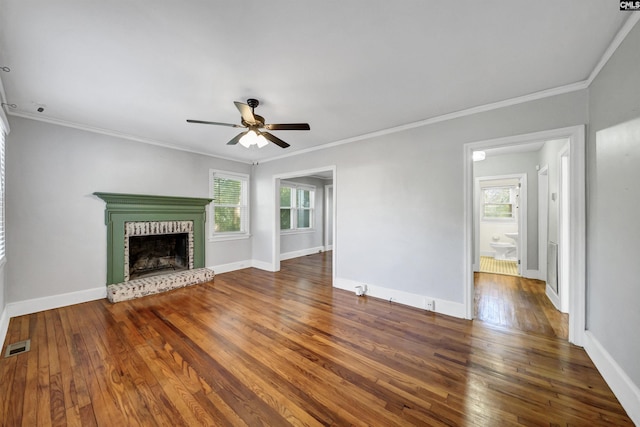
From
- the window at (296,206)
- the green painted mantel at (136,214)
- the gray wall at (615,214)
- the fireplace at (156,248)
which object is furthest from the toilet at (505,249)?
the fireplace at (156,248)

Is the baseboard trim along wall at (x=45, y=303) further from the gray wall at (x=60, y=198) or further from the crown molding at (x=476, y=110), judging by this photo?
the crown molding at (x=476, y=110)

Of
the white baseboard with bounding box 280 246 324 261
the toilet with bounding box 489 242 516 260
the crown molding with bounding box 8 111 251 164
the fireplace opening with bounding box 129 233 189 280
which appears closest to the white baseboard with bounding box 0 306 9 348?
the fireplace opening with bounding box 129 233 189 280

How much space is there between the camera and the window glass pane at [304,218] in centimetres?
738

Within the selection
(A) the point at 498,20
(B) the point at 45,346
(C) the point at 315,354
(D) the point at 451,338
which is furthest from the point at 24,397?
(A) the point at 498,20

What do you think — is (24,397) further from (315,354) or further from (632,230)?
(632,230)

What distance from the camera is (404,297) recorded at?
346 centimetres

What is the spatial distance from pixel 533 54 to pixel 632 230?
1466 mm

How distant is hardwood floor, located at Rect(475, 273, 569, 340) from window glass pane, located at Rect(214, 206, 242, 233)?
15.9 feet

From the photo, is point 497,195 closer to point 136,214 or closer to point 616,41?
point 616,41

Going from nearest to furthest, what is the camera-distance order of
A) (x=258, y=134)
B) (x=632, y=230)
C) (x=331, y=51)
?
1. (x=632, y=230)
2. (x=331, y=51)
3. (x=258, y=134)

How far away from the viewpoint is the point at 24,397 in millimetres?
1722

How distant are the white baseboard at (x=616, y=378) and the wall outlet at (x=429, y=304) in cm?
136

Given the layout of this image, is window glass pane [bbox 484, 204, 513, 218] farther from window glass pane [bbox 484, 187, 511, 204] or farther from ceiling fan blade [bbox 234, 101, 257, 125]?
ceiling fan blade [bbox 234, 101, 257, 125]

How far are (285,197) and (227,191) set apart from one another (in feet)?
5.96
